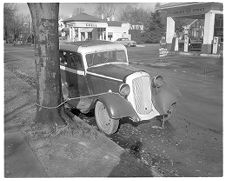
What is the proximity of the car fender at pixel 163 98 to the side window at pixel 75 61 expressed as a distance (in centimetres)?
207

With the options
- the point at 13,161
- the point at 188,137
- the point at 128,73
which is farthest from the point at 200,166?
the point at 13,161

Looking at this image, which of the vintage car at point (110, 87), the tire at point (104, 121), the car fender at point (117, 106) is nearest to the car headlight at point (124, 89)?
the vintage car at point (110, 87)

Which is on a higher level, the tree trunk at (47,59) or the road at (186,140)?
the tree trunk at (47,59)

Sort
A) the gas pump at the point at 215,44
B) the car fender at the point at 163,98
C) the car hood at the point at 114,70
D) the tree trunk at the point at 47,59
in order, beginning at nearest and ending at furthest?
the tree trunk at the point at 47,59 < the car hood at the point at 114,70 < the car fender at the point at 163,98 < the gas pump at the point at 215,44

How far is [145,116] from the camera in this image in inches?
234

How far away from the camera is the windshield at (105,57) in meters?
6.72

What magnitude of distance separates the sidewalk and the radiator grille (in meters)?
1.25

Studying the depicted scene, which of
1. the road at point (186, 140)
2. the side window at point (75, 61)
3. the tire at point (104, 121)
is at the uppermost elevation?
the side window at point (75, 61)

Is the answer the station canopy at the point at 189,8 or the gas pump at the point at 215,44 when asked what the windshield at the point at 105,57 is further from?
the station canopy at the point at 189,8

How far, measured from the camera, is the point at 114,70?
6.26 meters

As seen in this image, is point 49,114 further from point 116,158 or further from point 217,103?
point 217,103

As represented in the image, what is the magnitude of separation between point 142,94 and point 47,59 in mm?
2251

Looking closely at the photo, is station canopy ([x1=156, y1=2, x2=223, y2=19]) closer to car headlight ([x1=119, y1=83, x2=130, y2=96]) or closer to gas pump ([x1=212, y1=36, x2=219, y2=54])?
gas pump ([x1=212, y1=36, x2=219, y2=54])

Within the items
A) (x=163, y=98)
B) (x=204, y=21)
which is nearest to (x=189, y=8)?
(x=204, y=21)
